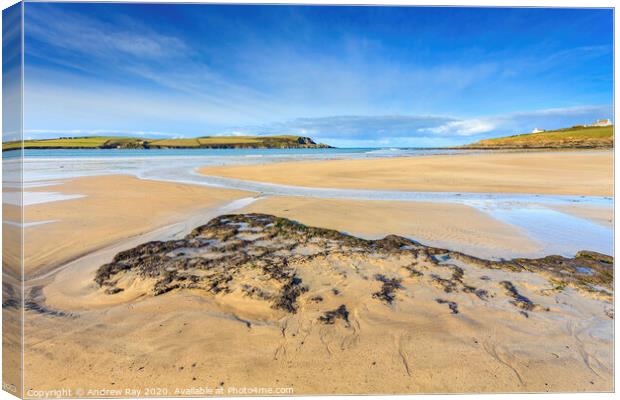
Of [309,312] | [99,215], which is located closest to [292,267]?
[309,312]

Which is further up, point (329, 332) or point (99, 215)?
point (99, 215)

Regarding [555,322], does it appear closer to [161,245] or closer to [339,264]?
[339,264]

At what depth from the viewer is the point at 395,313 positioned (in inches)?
122

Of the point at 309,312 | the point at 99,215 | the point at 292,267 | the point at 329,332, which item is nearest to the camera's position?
the point at 329,332

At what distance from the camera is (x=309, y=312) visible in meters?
3.07

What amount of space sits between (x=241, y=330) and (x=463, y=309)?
2.31 m

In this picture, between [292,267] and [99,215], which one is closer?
[292,267]

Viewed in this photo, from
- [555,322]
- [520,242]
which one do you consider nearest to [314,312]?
[555,322]

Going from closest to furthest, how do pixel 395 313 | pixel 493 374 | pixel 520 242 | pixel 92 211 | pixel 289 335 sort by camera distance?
pixel 493 374
pixel 289 335
pixel 395 313
pixel 520 242
pixel 92 211

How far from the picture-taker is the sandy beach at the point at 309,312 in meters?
2.28

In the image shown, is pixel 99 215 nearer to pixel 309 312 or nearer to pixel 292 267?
pixel 292 267

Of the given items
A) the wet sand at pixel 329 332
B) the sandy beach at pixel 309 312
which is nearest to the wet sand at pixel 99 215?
the sandy beach at pixel 309 312

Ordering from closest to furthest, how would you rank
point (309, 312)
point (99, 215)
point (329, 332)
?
point (329, 332) → point (309, 312) → point (99, 215)

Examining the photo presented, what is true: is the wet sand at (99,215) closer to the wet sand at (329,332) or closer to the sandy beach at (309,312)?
the sandy beach at (309,312)
